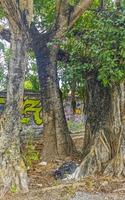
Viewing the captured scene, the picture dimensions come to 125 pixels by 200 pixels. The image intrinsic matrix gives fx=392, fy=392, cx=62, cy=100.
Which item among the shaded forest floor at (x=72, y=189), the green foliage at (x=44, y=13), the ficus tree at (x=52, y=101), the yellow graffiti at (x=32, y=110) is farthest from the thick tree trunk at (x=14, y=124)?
the yellow graffiti at (x=32, y=110)

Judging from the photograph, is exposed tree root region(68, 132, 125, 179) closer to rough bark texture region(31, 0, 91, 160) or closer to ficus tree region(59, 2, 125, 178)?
ficus tree region(59, 2, 125, 178)

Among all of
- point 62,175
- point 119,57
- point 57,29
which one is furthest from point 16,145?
point 57,29

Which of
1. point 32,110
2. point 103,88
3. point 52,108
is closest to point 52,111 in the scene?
point 52,108

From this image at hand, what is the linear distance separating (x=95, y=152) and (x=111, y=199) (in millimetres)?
1888

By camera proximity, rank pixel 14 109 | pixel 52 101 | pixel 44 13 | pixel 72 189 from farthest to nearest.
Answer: pixel 44 13 < pixel 52 101 < pixel 14 109 < pixel 72 189

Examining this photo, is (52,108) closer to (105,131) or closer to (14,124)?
(105,131)

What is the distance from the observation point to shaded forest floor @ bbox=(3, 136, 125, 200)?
632cm

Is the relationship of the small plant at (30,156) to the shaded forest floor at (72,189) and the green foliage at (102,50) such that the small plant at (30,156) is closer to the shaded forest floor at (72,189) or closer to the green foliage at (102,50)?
the shaded forest floor at (72,189)

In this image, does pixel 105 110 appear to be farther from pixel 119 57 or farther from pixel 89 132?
pixel 119 57

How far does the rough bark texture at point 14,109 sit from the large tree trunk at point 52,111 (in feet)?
7.88

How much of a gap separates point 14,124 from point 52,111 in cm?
253

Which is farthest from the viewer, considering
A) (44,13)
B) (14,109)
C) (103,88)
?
(44,13)

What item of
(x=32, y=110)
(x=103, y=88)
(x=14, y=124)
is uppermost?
(x=103, y=88)

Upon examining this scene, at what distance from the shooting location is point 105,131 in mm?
8320
